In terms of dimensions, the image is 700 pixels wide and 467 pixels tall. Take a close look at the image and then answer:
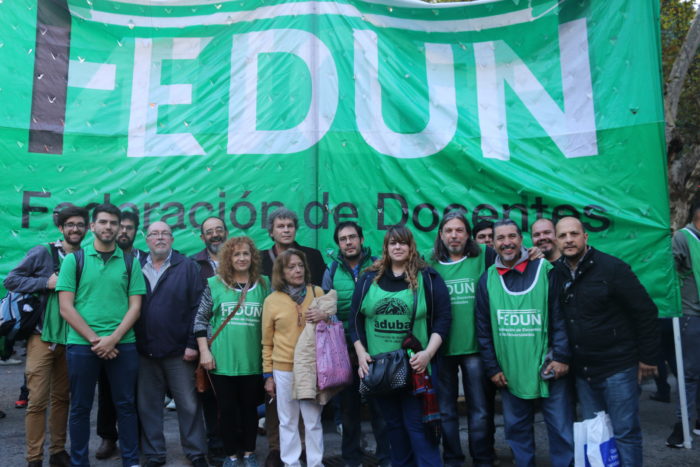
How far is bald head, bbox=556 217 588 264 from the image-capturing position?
10.3 ft

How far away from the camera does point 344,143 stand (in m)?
4.82

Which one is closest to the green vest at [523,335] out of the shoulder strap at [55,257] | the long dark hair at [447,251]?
the long dark hair at [447,251]

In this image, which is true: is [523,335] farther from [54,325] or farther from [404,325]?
[54,325]

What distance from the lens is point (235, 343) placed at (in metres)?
3.58

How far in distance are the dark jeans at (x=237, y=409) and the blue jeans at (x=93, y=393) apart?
1.85 feet

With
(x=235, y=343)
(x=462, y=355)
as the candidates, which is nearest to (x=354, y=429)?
(x=462, y=355)

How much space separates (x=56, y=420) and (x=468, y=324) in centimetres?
302

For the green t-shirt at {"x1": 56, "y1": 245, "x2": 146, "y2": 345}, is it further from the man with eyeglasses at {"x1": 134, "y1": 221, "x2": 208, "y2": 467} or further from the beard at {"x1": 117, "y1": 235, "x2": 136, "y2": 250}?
the beard at {"x1": 117, "y1": 235, "x2": 136, "y2": 250}

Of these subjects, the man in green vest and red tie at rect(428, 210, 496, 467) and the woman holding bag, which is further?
the man in green vest and red tie at rect(428, 210, 496, 467)

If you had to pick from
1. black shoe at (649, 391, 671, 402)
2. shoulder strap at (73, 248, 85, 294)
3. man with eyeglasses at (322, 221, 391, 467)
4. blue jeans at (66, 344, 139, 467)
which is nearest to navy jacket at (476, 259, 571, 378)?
man with eyeglasses at (322, 221, 391, 467)

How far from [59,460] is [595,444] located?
3551 mm

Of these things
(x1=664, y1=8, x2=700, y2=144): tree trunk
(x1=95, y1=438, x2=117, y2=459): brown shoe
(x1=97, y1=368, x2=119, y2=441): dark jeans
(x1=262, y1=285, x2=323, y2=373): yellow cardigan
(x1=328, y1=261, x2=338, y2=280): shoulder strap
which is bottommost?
(x1=95, y1=438, x2=117, y2=459): brown shoe

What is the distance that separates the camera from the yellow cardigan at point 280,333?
3467mm

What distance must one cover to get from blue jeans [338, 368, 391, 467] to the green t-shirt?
1.55 metres
